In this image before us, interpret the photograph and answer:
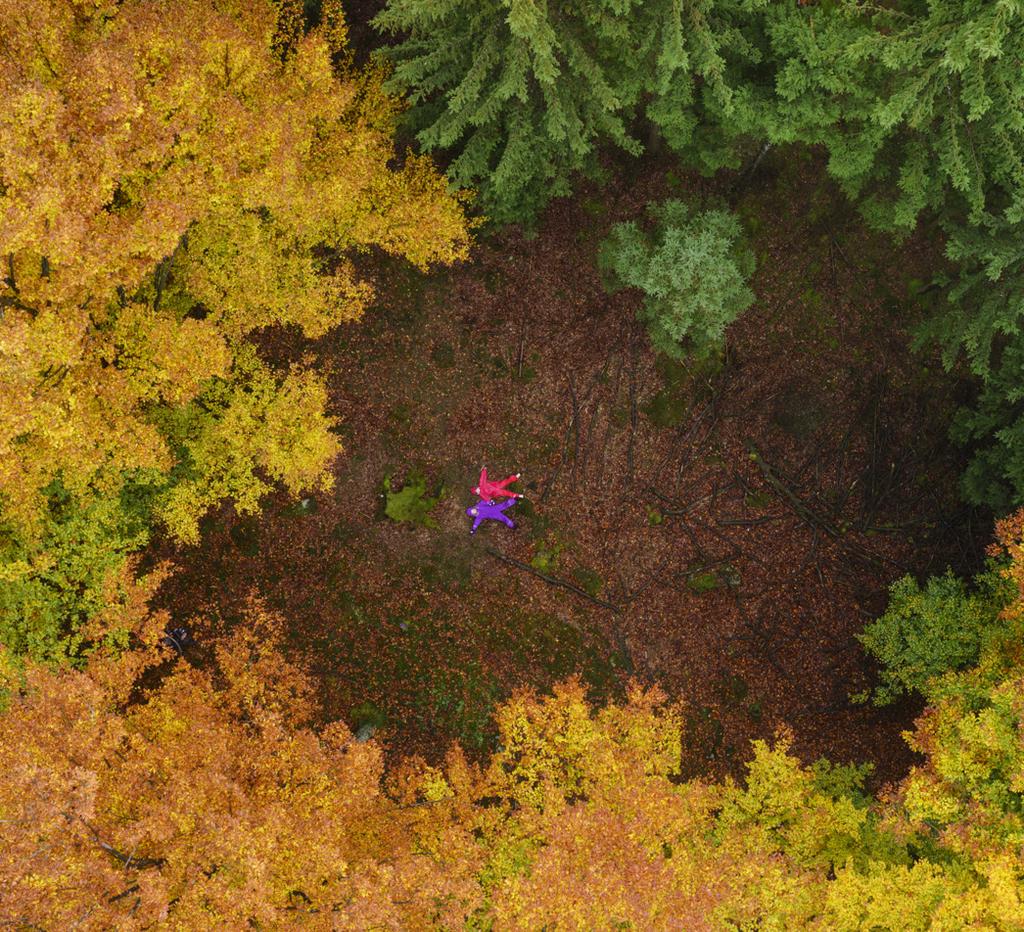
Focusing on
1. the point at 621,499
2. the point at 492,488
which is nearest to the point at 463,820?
the point at 492,488

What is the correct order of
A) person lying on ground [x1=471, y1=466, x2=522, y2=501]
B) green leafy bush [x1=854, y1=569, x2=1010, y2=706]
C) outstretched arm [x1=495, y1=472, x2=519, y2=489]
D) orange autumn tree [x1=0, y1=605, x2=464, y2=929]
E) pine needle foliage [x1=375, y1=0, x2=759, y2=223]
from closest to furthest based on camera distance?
orange autumn tree [x1=0, y1=605, x2=464, y2=929] < pine needle foliage [x1=375, y1=0, x2=759, y2=223] < green leafy bush [x1=854, y1=569, x2=1010, y2=706] < person lying on ground [x1=471, y1=466, x2=522, y2=501] < outstretched arm [x1=495, y1=472, x2=519, y2=489]

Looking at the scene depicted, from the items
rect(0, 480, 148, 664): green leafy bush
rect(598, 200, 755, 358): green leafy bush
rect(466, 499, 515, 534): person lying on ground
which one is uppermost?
rect(598, 200, 755, 358): green leafy bush

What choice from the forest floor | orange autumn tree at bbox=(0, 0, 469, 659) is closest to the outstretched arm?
the forest floor

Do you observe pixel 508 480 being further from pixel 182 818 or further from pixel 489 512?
pixel 182 818

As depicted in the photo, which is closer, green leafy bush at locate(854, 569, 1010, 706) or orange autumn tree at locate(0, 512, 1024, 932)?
orange autumn tree at locate(0, 512, 1024, 932)

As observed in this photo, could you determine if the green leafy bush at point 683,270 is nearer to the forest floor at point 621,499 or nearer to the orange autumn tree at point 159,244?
the forest floor at point 621,499

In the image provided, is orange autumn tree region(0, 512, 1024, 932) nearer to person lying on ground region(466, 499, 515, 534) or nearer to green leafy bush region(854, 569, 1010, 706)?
green leafy bush region(854, 569, 1010, 706)

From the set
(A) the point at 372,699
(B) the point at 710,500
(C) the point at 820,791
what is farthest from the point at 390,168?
(C) the point at 820,791
